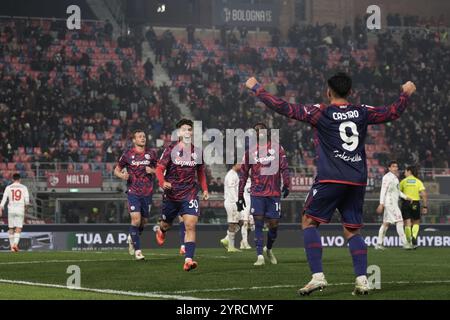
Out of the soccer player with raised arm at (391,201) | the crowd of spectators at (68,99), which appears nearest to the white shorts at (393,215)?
the soccer player with raised arm at (391,201)

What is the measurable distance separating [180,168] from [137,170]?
350 cm

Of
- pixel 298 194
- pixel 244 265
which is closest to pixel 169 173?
pixel 244 265

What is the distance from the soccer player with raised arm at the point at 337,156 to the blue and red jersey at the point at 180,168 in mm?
5254

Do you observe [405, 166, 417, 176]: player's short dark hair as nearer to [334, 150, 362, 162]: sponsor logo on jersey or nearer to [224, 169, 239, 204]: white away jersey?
[224, 169, 239, 204]: white away jersey

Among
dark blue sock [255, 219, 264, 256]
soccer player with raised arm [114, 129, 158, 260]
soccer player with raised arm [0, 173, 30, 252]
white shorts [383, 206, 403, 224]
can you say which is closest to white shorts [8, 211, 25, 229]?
soccer player with raised arm [0, 173, 30, 252]

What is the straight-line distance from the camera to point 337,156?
11914mm

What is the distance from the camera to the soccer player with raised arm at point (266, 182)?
19109mm

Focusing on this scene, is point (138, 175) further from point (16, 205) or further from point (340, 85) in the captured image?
point (16, 205)

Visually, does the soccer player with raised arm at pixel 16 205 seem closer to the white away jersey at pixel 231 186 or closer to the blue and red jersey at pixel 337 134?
the white away jersey at pixel 231 186

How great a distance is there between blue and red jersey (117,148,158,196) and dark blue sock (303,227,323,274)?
8.76 m

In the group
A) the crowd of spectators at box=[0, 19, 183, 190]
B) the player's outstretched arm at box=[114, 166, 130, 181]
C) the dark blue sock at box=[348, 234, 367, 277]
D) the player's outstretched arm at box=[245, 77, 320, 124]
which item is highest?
the crowd of spectators at box=[0, 19, 183, 190]

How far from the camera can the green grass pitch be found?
12086 millimetres

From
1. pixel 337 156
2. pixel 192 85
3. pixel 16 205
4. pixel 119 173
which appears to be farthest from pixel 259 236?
pixel 192 85
